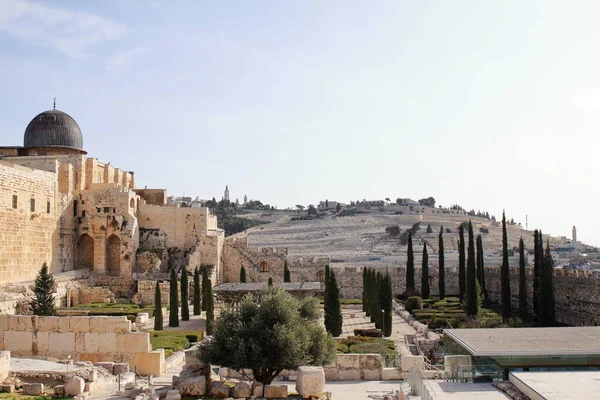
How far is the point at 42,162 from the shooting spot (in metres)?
37.2

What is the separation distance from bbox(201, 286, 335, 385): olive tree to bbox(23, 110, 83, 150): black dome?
30022 mm

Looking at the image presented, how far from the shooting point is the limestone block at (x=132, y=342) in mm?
16922

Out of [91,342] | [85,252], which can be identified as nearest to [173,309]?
[91,342]

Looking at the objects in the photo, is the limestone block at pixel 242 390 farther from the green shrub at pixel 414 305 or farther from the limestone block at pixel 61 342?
the green shrub at pixel 414 305

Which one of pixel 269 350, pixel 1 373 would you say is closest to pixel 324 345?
pixel 269 350

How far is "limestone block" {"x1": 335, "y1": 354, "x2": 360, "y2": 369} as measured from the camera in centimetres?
1620

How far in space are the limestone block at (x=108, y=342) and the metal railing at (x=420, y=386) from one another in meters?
7.52

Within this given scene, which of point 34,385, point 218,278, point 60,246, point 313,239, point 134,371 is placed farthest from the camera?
point 313,239

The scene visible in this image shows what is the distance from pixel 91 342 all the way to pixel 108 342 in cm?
46

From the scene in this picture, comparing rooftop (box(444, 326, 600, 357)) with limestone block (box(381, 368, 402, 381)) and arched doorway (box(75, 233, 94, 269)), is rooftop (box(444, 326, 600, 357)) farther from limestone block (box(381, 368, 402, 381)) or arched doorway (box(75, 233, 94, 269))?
arched doorway (box(75, 233, 94, 269))

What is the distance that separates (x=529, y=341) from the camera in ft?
47.8

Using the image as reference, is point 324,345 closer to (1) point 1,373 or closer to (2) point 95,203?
(1) point 1,373

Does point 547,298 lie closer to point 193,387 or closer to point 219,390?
point 219,390

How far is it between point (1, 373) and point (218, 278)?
1169 inches
